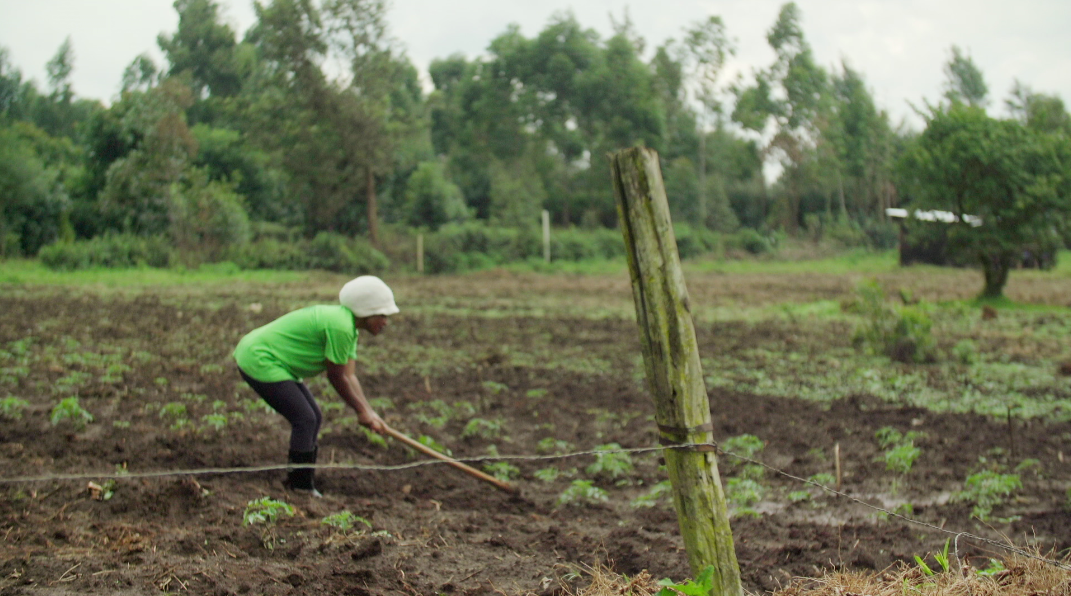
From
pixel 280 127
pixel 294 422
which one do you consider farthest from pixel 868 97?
pixel 294 422

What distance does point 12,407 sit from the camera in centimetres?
712

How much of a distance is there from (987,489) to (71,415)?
6.76 metres

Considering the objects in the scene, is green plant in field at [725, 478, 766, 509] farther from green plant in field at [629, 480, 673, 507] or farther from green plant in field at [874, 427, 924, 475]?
green plant in field at [874, 427, 924, 475]

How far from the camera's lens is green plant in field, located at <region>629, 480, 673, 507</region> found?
6.04 m

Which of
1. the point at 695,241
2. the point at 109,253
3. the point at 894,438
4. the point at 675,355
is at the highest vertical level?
the point at 695,241

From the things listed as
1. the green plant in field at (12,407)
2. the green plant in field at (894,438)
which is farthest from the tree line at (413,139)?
the green plant in field at (894,438)

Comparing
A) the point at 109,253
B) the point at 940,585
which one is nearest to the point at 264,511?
the point at 940,585

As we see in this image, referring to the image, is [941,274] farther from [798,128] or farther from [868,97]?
[868,97]

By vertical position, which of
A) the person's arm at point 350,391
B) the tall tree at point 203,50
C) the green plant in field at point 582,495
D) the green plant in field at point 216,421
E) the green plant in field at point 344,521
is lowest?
the green plant in field at point 582,495

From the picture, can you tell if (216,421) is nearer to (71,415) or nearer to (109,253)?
(71,415)

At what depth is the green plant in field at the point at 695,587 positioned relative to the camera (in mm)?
3135

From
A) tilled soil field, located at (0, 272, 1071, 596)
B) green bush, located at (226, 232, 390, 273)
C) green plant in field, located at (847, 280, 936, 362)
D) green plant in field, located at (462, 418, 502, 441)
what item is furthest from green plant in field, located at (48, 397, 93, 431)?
green bush, located at (226, 232, 390, 273)

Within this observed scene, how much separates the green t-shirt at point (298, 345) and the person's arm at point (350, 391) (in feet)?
0.25

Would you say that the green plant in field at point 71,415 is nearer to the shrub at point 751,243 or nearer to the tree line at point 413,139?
the tree line at point 413,139
